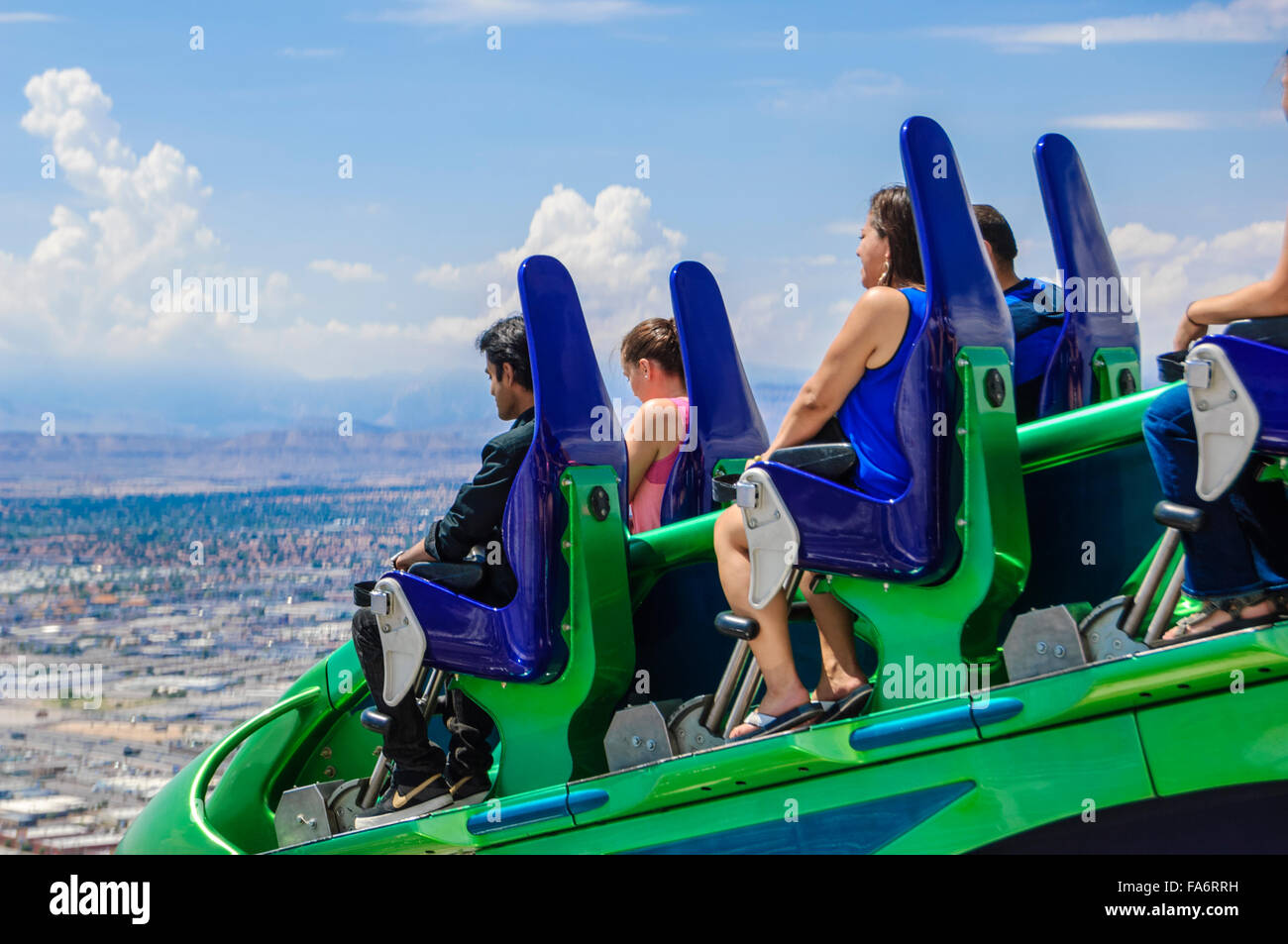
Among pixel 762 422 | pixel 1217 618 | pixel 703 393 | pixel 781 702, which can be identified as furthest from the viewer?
pixel 762 422

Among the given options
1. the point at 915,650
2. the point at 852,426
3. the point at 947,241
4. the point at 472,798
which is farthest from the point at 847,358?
the point at 472,798

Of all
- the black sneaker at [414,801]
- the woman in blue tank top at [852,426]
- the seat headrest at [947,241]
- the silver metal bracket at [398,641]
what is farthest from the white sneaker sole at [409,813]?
the seat headrest at [947,241]

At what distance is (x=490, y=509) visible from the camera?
3248 millimetres

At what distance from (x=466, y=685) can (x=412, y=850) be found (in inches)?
17.4

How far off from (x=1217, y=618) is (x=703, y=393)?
1731mm

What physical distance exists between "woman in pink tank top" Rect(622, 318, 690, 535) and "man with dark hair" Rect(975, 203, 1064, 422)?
0.99 metres

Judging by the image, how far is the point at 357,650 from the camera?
3.51m

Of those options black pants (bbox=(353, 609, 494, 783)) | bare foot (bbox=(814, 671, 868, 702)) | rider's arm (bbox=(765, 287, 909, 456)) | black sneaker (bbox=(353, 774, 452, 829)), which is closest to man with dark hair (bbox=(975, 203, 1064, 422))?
rider's arm (bbox=(765, 287, 909, 456))

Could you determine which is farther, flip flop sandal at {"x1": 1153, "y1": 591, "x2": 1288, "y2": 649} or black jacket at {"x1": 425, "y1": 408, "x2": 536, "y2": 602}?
black jacket at {"x1": 425, "y1": 408, "x2": 536, "y2": 602}

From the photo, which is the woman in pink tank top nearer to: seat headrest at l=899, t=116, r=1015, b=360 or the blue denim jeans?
seat headrest at l=899, t=116, r=1015, b=360

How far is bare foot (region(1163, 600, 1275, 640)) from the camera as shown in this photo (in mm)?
2291

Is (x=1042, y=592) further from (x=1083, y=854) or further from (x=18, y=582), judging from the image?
(x=18, y=582)

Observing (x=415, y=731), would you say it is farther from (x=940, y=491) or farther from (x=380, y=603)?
(x=940, y=491)
